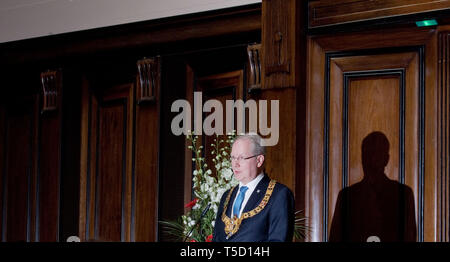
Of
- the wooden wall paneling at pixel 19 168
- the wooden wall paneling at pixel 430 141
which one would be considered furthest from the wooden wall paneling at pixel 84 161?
the wooden wall paneling at pixel 430 141

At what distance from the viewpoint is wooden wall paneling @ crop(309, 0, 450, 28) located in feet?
13.8

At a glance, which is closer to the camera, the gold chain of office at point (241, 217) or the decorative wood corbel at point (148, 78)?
the gold chain of office at point (241, 217)

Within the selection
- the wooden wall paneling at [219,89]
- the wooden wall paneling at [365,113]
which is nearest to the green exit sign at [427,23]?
the wooden wall paneling at [365,113]

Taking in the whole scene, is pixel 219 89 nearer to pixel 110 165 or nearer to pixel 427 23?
pixel 110 165

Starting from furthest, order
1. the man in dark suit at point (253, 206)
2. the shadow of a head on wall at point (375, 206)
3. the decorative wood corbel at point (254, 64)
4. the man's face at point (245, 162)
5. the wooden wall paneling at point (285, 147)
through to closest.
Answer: the decorative wood corbel at point (254, 64)
the wooden wall paneling at point (285, 147)
the shadow of a head on wall at point (375, 206)
the man's face at point (245, 162)
the man in dark suit at point (253, 206)

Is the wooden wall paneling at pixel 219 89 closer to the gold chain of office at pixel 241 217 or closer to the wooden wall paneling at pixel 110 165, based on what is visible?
the wooden wall paneling at pixel 110 165

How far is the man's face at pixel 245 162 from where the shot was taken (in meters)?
3.29

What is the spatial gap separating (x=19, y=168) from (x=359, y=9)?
3.77 m

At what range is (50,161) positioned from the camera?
6270mm

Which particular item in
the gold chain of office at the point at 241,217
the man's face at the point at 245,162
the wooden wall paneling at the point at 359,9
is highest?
the wooden wall paneling at the point at 359,9

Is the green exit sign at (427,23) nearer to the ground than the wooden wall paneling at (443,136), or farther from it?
farther from it

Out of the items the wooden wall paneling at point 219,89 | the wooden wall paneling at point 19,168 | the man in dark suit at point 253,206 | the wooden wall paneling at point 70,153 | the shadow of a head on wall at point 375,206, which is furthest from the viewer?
the wooden wall paneling at point 19,168

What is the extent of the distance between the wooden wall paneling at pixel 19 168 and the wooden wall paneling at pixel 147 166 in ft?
4.18
